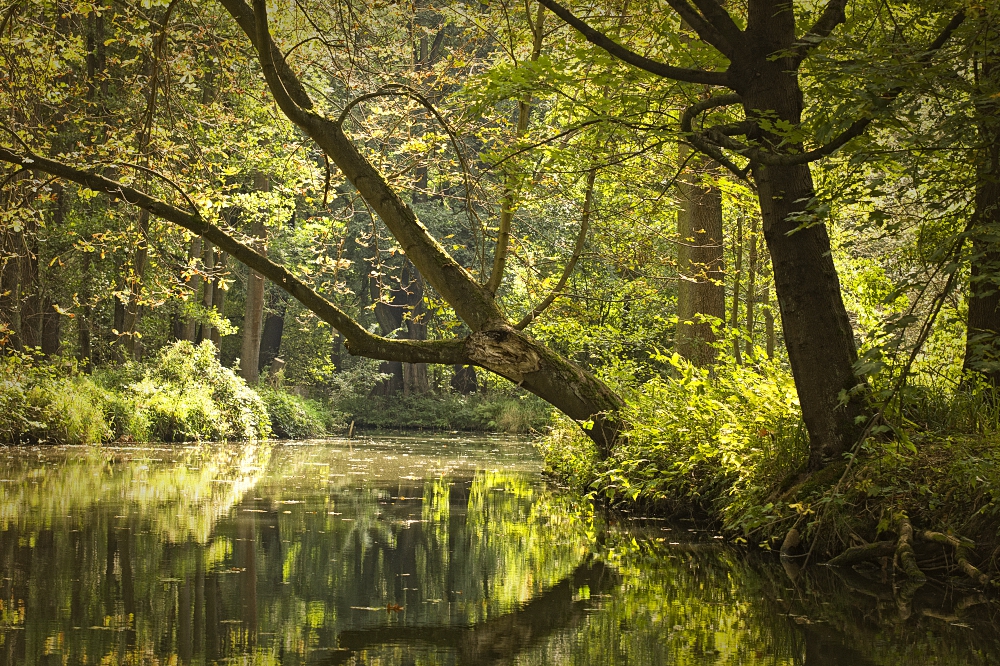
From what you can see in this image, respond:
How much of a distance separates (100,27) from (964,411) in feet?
58.6

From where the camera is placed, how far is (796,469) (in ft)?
24.7

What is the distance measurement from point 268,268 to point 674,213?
26.4ft

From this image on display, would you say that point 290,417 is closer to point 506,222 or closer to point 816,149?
point 506,222

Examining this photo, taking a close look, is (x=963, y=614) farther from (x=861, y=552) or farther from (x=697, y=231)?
(x=697, y=231)

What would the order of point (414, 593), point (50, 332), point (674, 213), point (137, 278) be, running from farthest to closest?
point (50, 332)
point (674, 213)
point (137, 278)
point (414, 593)

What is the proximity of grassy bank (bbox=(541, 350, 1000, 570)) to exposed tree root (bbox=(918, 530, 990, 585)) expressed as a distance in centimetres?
8

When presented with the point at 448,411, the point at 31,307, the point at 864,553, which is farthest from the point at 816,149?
the point at 448,411

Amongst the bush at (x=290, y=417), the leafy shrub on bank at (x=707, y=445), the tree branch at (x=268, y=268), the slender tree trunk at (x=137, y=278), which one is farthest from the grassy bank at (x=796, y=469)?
the bush at (x=290, y=417)

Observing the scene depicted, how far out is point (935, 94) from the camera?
5227 millimetres

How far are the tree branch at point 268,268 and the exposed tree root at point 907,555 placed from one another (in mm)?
5318

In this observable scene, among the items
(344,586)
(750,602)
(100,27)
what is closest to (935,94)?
(750,602)

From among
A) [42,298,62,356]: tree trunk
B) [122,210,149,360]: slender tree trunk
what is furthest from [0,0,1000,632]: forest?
[42,298,62,356]: tree trunk

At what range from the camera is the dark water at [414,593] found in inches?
165

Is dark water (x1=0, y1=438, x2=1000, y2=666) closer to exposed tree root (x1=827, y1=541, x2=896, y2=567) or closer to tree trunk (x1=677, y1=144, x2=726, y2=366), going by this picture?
exposed tree root (x1=827, y1=541, x2=896, y2=567)
